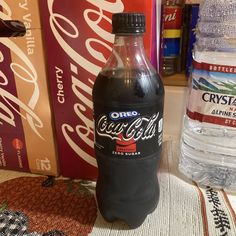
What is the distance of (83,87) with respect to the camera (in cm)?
56

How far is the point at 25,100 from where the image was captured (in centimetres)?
59

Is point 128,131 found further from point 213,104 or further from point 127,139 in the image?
point 213,104

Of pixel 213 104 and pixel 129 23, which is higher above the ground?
pixel 129 23

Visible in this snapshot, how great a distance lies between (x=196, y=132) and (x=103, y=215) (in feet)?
0.99

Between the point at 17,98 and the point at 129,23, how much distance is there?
32 cm

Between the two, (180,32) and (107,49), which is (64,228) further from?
(180,32)

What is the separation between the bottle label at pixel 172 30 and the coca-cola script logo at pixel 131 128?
14.8 inches

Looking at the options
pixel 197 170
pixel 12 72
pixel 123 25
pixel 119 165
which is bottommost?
pixel 197 170

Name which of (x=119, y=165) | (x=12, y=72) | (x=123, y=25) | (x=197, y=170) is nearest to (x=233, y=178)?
(x=197, y=170)

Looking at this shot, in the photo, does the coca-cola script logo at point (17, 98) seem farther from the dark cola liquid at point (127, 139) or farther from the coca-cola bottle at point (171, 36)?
the coca-cola bottle at point (171, 36)

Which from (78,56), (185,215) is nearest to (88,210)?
(185,215)

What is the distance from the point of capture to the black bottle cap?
1.31 ft

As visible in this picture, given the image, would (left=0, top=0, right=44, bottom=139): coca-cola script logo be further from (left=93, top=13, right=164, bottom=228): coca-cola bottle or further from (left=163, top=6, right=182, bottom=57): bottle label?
(left=163, top=6, right=182, bottom=57): bottle label

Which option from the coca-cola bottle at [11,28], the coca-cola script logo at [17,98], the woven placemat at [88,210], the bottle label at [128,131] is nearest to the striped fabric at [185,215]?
the woven placemat at [88,210]
